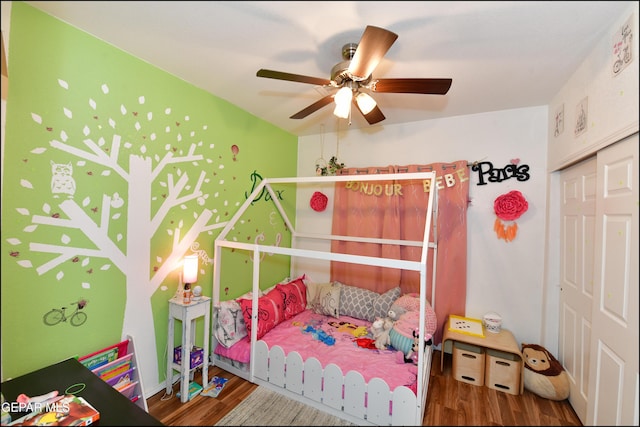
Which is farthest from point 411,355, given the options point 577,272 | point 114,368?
point 114,368

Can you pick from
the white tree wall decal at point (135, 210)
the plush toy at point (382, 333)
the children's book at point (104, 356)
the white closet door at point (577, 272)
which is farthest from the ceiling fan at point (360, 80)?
the children's book at point (104, 356)

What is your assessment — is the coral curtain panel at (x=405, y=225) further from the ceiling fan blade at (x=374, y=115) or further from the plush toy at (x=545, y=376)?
the plush toy at (x=545, y=376)

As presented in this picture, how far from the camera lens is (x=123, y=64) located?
161 centimetres

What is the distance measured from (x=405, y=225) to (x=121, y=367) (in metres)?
2.51

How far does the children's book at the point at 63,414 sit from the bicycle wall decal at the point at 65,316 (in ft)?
1.60

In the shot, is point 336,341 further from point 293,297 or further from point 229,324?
point 229,324

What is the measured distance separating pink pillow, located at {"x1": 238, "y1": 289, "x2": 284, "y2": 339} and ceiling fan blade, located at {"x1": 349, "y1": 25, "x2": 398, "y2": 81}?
6.15ft

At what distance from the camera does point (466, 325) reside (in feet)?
6.82

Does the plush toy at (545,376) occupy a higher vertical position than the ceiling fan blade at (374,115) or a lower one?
lower

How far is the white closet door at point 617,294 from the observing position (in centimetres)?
67

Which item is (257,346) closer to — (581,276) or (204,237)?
Result: (204,237)

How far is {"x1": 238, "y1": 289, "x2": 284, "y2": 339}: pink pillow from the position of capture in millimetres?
2115

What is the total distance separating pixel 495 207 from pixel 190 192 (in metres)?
2.51

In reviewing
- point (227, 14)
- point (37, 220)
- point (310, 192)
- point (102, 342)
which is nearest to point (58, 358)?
point (102, 342)
